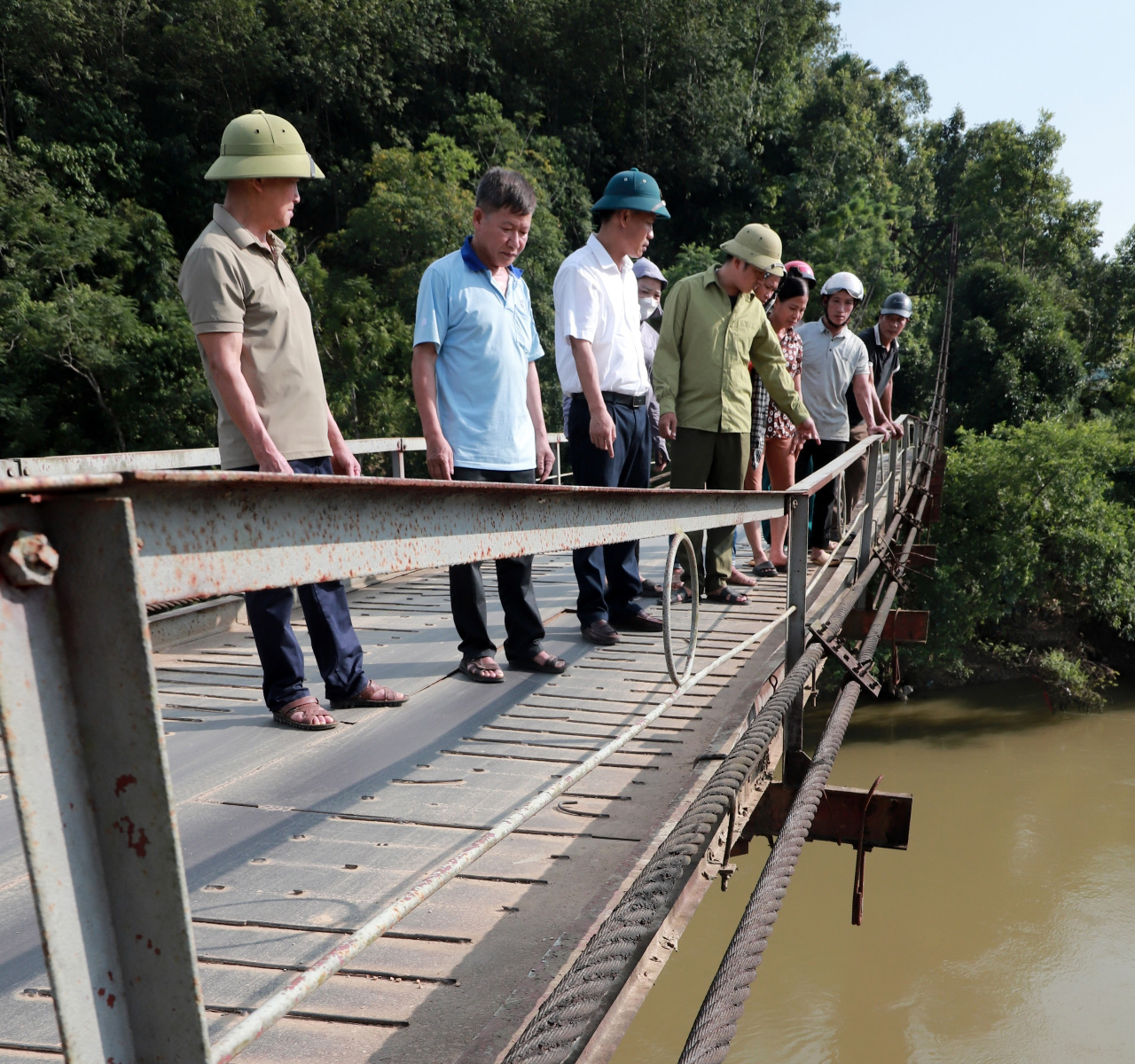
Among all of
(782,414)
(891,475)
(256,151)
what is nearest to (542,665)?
(256,151)

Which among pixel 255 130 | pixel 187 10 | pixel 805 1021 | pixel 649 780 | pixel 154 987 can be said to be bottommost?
pixel 805 1021

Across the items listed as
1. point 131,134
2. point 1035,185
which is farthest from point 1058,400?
point 131,134

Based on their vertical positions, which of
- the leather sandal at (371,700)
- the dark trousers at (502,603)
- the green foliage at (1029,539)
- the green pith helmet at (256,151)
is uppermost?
the green pith helmet at (256,151)

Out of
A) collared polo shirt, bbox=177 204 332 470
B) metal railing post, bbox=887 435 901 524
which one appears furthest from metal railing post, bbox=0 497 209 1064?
metal railing post, bbox=887 435 901 524

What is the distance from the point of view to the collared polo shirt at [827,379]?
5035 millimetres

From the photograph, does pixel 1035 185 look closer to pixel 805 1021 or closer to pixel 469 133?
pixel 469 133

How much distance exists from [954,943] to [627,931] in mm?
12869

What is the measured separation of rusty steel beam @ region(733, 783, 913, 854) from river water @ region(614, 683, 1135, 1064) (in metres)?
8.31

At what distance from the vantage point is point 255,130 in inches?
88.9

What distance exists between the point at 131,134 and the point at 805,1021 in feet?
80.2

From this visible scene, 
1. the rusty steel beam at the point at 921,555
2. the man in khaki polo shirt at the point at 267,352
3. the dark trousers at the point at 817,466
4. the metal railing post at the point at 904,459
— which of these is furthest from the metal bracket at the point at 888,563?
the man in khaki polo shirt at the point at 267,352

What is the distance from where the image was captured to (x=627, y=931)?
4.21ft

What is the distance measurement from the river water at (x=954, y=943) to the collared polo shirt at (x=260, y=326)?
9.88 meters

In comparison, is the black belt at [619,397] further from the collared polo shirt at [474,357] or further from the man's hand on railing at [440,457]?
the man's hand on railing at [440,457]
